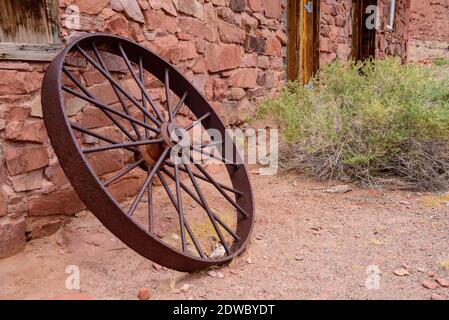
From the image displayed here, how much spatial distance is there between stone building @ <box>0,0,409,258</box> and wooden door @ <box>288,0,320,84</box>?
13mm

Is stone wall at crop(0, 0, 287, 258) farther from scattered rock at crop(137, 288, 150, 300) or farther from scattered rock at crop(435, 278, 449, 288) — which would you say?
scattered rock at crop(435, 278, 449, 288)

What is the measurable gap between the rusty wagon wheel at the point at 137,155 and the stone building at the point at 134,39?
0.14 metres

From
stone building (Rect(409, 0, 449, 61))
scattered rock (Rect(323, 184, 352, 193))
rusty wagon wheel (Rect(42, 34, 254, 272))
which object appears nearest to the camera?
rusty wagon wheel (Rect(42, 34, 254, 272))

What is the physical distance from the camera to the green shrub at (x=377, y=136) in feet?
9.71

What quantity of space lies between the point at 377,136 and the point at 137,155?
72.8 inches

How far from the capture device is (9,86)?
1887 mm

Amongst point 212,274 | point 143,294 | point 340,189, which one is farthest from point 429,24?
point 143,294

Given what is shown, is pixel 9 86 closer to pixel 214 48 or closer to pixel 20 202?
pixel 20 202

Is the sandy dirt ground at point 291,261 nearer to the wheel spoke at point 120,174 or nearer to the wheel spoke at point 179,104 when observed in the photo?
the wheel spoke at point 120,174

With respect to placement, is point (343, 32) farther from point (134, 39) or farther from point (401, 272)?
point (401, 272)

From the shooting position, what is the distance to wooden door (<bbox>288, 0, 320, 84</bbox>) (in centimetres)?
491

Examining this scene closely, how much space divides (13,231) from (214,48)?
2.15 meters

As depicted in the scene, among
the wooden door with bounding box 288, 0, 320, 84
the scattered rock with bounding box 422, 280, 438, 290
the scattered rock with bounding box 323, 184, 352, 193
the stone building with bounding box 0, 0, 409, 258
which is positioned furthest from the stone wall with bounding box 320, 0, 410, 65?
the scattered rock with bounding box 422, 280, 438, 290

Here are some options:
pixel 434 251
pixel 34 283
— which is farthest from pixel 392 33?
pixel 34 283
